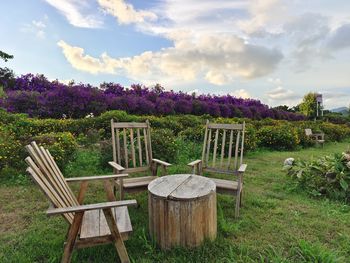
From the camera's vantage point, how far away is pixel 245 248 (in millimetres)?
2992

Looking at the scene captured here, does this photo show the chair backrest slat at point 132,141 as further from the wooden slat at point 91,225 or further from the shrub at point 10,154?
the shrub at point 10,154

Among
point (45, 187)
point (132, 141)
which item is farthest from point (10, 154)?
point (45, 187)

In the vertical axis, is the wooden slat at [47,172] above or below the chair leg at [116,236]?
above

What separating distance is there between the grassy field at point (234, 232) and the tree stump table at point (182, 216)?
0.11 metres

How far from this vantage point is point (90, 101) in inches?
430

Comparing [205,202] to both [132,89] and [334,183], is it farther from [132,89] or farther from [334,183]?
[132,89]

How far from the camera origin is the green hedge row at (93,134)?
554 cm

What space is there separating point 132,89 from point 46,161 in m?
11.7

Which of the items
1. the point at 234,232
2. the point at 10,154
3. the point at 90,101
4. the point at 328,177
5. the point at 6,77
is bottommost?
the point at 234,232

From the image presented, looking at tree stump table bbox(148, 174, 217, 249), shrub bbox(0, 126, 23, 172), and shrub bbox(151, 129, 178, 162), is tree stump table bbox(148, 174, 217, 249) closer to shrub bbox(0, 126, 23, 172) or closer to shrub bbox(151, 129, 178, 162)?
shrub bbox(151, 129, 178, 162)

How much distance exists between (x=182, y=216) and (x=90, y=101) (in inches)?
354

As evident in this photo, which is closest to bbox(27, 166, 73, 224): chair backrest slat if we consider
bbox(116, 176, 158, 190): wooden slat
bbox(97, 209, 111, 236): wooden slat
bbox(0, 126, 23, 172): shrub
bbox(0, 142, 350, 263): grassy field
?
bbox(97, 209, 111, 236): wooden slat

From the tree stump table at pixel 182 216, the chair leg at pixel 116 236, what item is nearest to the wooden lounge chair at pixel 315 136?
the tree stump table at pixel 182 216

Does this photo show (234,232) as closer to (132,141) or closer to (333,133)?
(132,141)
